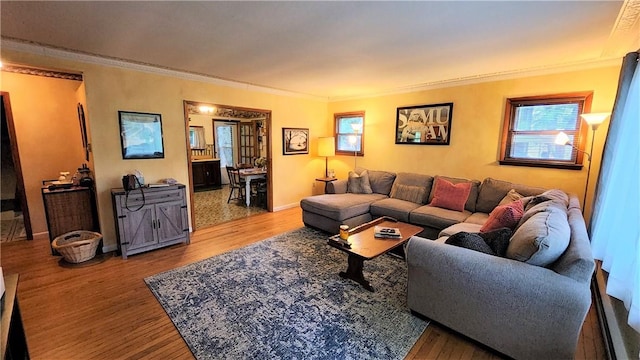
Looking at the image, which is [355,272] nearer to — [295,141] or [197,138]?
[295,141]

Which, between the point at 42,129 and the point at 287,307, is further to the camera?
the point at 42,129

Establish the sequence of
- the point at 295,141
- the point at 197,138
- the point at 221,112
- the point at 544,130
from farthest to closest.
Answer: the point at 197,138 → the point at 221,112 → the point at 295,141 → the point at 544,130

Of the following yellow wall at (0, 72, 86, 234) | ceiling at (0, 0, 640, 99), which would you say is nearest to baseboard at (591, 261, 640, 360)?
ceiling at (0, 0, 640, 99)

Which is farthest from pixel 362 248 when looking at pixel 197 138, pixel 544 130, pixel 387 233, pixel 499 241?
pixel 197 138

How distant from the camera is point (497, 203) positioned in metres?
3.51

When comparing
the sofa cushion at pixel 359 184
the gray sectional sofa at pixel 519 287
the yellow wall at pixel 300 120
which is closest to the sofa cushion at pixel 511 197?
the yellow wall at pixel 300 120

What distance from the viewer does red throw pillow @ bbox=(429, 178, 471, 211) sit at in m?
3.67

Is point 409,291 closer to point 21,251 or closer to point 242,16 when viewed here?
point 242,16

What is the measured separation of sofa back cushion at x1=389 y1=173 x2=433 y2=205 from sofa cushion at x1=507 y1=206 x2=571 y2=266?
7.44 feet

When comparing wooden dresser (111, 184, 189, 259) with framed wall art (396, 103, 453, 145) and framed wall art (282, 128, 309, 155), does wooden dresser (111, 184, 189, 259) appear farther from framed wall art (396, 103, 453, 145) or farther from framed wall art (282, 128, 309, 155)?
framed wall art (396, 103, 453, 145)

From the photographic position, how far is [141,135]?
3504 mm

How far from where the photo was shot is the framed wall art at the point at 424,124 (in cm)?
432

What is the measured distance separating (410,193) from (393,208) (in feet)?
1.82

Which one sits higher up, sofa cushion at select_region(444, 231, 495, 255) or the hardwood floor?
sofa cushion at select_region(444, 231, 495, 255)
